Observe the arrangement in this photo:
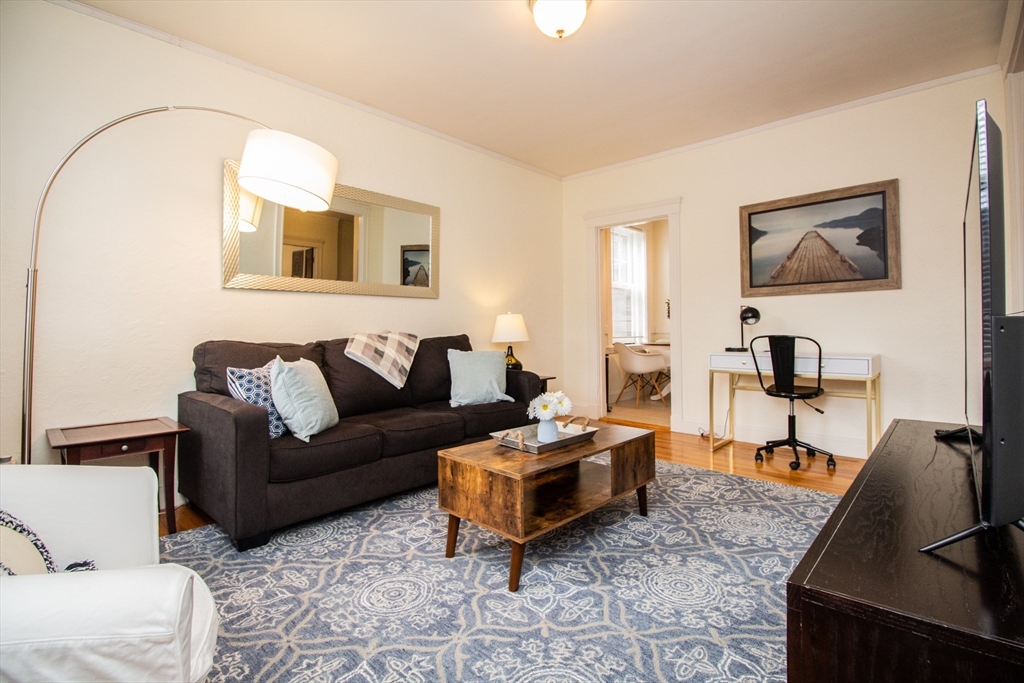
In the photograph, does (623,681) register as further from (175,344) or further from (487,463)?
(175,344)

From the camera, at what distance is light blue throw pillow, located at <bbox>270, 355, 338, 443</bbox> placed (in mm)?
2438

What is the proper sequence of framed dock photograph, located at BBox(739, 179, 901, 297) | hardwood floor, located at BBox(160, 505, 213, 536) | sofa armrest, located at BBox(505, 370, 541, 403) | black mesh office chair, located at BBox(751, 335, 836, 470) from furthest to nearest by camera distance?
sofa armrest, located at BBox(505, 370, 541, 403) → framed dock photograph, located at BBox(739, 179, 901, 297) → black mesh office chair, located at BBox(751, 335, 836, 470) → hardwood floor, located at BBox(160, 505, 213, 536)

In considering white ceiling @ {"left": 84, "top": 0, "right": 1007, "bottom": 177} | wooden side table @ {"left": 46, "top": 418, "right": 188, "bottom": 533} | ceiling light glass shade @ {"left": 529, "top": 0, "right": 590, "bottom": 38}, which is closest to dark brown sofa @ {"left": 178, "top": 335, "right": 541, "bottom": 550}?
wooden side table @ {"left": 46, "top": 418, "right": 188, "bottom": 533}

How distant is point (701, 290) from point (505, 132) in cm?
233

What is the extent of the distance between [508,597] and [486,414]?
62.8 inches

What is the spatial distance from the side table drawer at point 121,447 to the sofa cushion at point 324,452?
1.95 feet

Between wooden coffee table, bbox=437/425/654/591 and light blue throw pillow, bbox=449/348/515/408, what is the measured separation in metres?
1.05

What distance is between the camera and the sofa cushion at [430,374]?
11.8 feet

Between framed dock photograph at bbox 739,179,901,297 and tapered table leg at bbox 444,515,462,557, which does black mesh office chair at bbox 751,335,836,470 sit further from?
tapered table leg at bbox 444,515,462,557

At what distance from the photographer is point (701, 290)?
4512 mm

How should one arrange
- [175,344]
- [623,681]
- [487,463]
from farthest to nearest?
[175,344] < [487,463] < [623,681]

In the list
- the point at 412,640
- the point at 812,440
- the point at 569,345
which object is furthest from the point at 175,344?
the point at 812,440

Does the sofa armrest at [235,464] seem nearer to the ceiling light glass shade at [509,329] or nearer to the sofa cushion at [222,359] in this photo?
the sofa cushion at [222,359]

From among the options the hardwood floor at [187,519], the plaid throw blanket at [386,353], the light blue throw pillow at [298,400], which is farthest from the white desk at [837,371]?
the hardwood floor at [187,519]
